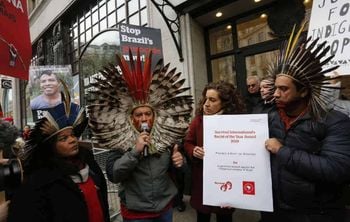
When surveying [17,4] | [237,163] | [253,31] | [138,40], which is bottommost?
[237,163]

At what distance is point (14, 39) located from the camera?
2.67 m

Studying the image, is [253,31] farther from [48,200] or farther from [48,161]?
[48,200]

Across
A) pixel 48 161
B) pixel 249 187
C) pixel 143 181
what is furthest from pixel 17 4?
pixel 249 187

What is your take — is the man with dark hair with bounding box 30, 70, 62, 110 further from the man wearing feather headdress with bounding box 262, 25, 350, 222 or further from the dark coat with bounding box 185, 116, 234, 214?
the man wearing feather headdress with bounding box 262, 25, 350, 222

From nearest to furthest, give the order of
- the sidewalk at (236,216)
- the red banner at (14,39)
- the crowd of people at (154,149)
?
the crowd of people at (154,149), the red banner at (14,39), the sidewalk at (236,216)

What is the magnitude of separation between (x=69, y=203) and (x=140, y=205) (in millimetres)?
591

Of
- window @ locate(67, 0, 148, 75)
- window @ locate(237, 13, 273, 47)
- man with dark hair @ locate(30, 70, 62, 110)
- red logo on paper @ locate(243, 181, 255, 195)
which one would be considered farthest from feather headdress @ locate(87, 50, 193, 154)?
window @ locate(67, 0, 148, 75)

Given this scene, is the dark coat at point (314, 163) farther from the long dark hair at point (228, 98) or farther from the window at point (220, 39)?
the window at point (220, 39)

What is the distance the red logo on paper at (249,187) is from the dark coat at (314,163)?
185 mm

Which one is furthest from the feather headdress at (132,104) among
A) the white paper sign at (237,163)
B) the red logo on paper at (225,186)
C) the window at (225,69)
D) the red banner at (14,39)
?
the window at (225,69)

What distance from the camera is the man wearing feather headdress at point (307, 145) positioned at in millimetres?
1876

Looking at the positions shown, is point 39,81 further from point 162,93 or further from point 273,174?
point 273,174

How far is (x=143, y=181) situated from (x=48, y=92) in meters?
3.67

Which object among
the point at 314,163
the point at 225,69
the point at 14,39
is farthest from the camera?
the point at 225,69
